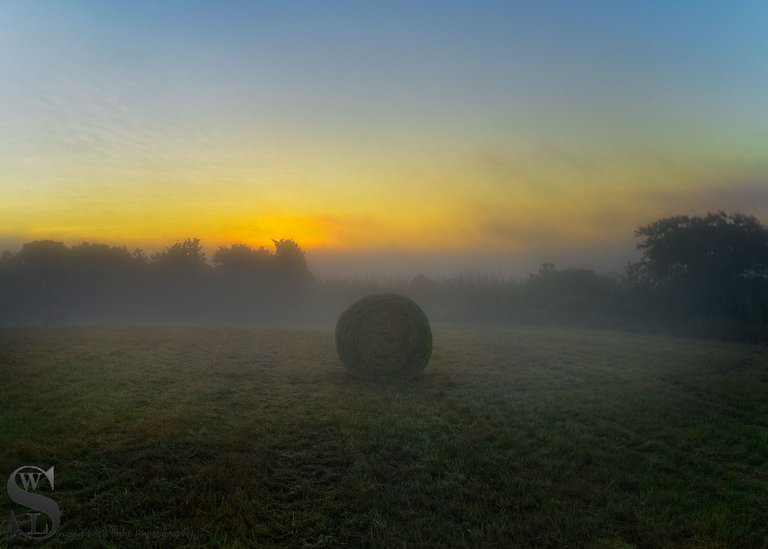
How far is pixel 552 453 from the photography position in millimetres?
5984

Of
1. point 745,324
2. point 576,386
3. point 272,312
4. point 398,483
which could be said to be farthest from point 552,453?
point 272,312

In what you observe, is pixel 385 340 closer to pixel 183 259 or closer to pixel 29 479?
pixel 29 479

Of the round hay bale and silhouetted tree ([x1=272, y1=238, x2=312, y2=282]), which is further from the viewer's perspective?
silhouetted tree ([x1=272, y1=238, x2=312, y2=282])

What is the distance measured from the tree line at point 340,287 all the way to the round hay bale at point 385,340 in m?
15.4

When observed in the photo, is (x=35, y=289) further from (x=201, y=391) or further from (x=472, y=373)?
(x=472, y=373)

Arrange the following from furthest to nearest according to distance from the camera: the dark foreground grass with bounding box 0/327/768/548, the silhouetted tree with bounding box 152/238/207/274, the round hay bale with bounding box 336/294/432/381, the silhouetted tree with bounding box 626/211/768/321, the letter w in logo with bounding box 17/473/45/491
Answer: the silhouetted tree with bounding box 152/238/207/274, the silhouetted tree with bounding box 626/211/768/321, the round hay bale with bounding box 336/294/432/381, the letter w in logo with bounding box 17/473/45/491, the dark foreground grass with bounding box 0/327/768/548

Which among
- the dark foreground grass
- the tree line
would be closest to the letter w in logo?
the dark foreground grass

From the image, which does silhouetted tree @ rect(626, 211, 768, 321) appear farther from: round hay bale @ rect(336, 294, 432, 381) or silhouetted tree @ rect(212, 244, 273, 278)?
silhouetted tree @ rect(212, 244, 273, 278)

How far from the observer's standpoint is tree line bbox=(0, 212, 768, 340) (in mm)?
21969
